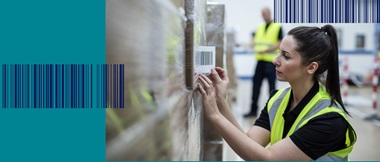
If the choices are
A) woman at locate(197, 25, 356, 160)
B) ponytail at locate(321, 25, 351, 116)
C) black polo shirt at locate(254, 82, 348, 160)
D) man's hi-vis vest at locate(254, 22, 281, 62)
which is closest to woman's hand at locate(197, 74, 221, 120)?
woman at locate(197, 25, 356, 160)

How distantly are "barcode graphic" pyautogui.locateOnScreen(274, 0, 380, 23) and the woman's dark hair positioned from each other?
130 millimetres

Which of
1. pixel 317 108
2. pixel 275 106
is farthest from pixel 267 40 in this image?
pixel 317 108

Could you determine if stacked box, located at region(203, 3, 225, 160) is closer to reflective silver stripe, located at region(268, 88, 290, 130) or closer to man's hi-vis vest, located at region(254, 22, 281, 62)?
reflective silver stripe, located at region(268, 88, 290, 130)

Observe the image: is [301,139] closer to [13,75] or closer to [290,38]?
[290,38]

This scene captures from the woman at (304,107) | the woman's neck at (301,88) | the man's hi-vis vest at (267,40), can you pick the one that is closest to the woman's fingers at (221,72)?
the woman at (304,107)

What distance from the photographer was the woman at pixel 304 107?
35.3 inches

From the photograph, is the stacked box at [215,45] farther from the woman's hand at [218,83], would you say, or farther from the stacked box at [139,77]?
the stacked box at [139,77]

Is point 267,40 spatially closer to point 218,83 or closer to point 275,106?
point 275,106

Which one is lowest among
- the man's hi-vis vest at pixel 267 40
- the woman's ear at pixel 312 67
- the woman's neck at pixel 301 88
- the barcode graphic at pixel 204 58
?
the woman's neck at pixel 301 88

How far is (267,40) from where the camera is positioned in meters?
2.83

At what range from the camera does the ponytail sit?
37.5 inches

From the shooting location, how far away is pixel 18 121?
1.70ft

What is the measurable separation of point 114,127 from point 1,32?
0.67 feet

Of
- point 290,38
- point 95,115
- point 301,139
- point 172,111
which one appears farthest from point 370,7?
point 95,115
